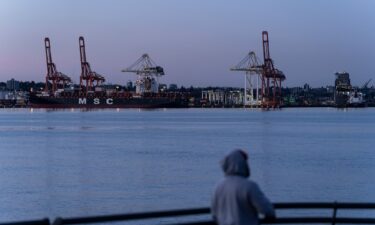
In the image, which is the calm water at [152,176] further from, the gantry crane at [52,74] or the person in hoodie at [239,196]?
the gantry crane at [52,74]

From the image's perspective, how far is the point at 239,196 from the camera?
16.9 ft

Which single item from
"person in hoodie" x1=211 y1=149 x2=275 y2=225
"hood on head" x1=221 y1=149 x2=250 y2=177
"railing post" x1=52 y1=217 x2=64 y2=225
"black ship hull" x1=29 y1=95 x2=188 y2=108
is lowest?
"black ship hull" x1=29 y1=95 x2=188 y2=108

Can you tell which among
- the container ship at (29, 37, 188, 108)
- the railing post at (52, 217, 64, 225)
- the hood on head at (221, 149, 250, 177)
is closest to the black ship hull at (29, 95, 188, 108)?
the container ship at (29, 37, 188, 108)

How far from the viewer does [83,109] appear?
18388 centimetres

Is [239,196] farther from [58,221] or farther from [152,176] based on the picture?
[152,176]

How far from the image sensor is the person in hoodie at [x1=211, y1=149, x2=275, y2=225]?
5090 millimetres

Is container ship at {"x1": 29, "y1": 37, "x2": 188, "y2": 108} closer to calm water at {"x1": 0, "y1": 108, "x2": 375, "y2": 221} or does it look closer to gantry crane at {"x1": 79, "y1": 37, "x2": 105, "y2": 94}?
gantry crane at {"x1": 79, "y1": 37, "x2": 105, "y2": 94}

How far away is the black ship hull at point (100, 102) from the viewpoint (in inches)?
6713

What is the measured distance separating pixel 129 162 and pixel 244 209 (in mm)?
31661

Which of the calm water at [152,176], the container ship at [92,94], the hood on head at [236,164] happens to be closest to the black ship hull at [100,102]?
the container ship at [92,94]

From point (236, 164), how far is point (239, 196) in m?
0.21

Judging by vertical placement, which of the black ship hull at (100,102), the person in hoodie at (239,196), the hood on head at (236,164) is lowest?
the black ship hull at (100,102)

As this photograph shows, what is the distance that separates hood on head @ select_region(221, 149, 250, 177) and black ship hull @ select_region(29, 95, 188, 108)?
164 meters

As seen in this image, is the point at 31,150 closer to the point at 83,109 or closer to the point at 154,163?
the point at 154,163
